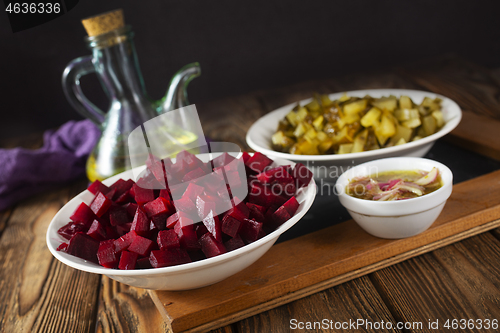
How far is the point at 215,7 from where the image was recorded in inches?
115

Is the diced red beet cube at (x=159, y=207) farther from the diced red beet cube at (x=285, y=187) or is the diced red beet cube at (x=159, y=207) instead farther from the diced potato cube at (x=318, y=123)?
the diced potato cube at (x=318, y=123)

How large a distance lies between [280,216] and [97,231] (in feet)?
1.20

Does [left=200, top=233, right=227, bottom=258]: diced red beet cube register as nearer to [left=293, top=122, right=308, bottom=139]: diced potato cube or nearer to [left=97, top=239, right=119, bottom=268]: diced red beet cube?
[left=97, top=239, right=119, bottom=268]: diced red beet cube

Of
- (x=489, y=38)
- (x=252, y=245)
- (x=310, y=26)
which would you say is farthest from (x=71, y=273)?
(x=489, y=38)

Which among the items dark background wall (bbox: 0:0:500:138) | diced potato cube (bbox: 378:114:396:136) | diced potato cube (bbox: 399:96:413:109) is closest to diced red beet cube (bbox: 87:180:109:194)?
diced potato cube (bbox: 378:114:396:136)

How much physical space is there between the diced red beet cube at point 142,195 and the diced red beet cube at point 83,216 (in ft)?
0.38

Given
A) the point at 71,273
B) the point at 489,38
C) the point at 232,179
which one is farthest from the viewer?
the point at 489,38

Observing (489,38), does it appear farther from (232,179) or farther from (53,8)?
(53,8)

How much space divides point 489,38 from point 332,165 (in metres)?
2.85

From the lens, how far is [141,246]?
2.58ft

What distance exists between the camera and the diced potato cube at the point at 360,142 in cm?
125

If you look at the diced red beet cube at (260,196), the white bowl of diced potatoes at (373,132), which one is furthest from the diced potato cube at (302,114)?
the diced red beet cube at (260,196)

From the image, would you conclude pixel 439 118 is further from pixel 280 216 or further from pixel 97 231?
pixel 97 231

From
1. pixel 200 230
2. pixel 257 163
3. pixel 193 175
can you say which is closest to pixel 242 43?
pixel 257 163
